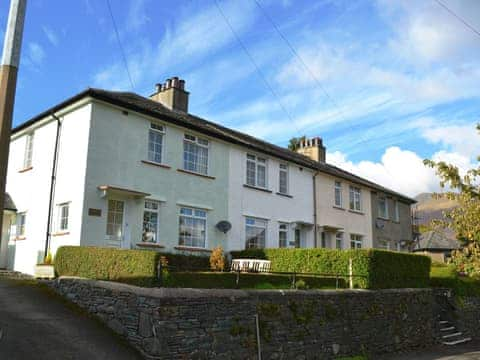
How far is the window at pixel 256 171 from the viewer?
2355cm

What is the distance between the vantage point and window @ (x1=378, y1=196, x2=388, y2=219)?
3450 cm

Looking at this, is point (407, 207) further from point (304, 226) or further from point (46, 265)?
point (46, 265)

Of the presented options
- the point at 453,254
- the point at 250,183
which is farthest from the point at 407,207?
the point at 453,254

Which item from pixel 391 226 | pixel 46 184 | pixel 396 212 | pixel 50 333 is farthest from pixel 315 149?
pixel 50 333

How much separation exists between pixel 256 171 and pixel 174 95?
5.49 meters

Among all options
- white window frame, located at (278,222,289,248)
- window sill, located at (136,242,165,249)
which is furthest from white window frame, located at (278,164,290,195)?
window sill, located at (136,242,165,249)

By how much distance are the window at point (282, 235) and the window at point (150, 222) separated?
8.14 m

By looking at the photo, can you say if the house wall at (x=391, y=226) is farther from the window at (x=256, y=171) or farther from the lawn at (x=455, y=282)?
the window at (x=256, y=171)

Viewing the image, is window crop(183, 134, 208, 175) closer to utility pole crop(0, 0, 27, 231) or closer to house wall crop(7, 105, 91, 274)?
house wall crop(7, 105, 91, 274)

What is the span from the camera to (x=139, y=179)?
18141 millimetres

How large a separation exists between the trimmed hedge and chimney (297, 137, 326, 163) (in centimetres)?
1469

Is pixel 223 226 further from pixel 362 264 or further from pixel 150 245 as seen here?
pixel 362 264

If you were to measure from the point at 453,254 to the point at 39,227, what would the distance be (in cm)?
1430

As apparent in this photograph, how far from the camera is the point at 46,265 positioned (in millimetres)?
15633
